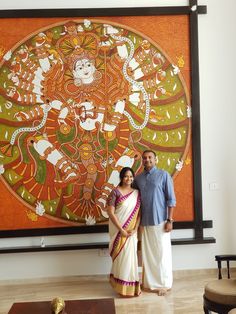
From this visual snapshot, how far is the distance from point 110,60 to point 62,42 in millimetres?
565

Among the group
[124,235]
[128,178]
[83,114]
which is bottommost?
[124,235]

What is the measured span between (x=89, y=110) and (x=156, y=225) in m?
1.47

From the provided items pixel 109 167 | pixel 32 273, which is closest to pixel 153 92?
pixel 109 167

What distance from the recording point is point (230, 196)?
17.0 ft

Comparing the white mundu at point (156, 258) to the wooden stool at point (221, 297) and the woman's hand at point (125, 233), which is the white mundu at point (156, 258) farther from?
the wooden stool at point (221, 297)

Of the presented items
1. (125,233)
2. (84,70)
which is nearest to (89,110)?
(84,70)

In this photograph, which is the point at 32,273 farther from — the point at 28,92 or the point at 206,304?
the point at 206,304

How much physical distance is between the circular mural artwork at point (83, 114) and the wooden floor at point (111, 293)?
0.69 metres

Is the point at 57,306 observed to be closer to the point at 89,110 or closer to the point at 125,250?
the point at 125,250

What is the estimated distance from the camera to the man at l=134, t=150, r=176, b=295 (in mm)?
4562

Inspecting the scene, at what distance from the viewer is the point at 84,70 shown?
503cm

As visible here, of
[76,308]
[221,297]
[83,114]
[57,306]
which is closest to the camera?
[57,306]

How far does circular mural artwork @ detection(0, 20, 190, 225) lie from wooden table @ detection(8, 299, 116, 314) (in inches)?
74.0

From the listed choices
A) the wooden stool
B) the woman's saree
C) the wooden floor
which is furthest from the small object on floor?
the woman's saree
